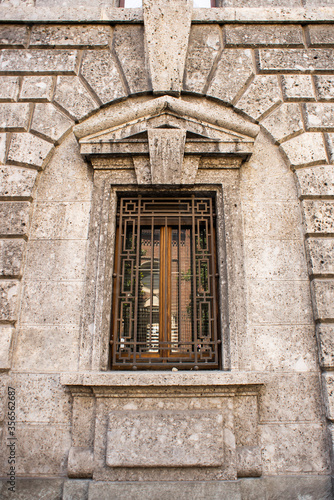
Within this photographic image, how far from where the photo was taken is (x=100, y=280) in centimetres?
359

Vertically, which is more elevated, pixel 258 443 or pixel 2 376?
pixel 2 376

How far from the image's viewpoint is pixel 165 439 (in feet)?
10.1

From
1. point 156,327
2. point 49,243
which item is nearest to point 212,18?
point 49,243

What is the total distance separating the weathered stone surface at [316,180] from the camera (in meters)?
3.75

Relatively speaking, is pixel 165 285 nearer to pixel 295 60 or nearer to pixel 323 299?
pixel 323 299

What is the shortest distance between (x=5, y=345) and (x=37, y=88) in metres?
2.87

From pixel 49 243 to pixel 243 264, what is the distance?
2027mm

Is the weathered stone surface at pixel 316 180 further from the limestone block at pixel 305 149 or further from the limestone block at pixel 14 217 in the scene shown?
the limestone block at pixel 14 217

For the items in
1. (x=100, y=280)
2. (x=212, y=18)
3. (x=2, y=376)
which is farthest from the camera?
(x=212, y=18)

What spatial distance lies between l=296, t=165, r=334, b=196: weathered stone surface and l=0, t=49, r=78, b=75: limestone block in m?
2.87

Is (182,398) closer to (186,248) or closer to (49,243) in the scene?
(186,248)

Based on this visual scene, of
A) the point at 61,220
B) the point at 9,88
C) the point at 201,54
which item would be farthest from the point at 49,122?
the point at 201,54

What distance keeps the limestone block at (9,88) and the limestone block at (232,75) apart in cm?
223

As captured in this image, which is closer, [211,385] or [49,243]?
[211,385]
